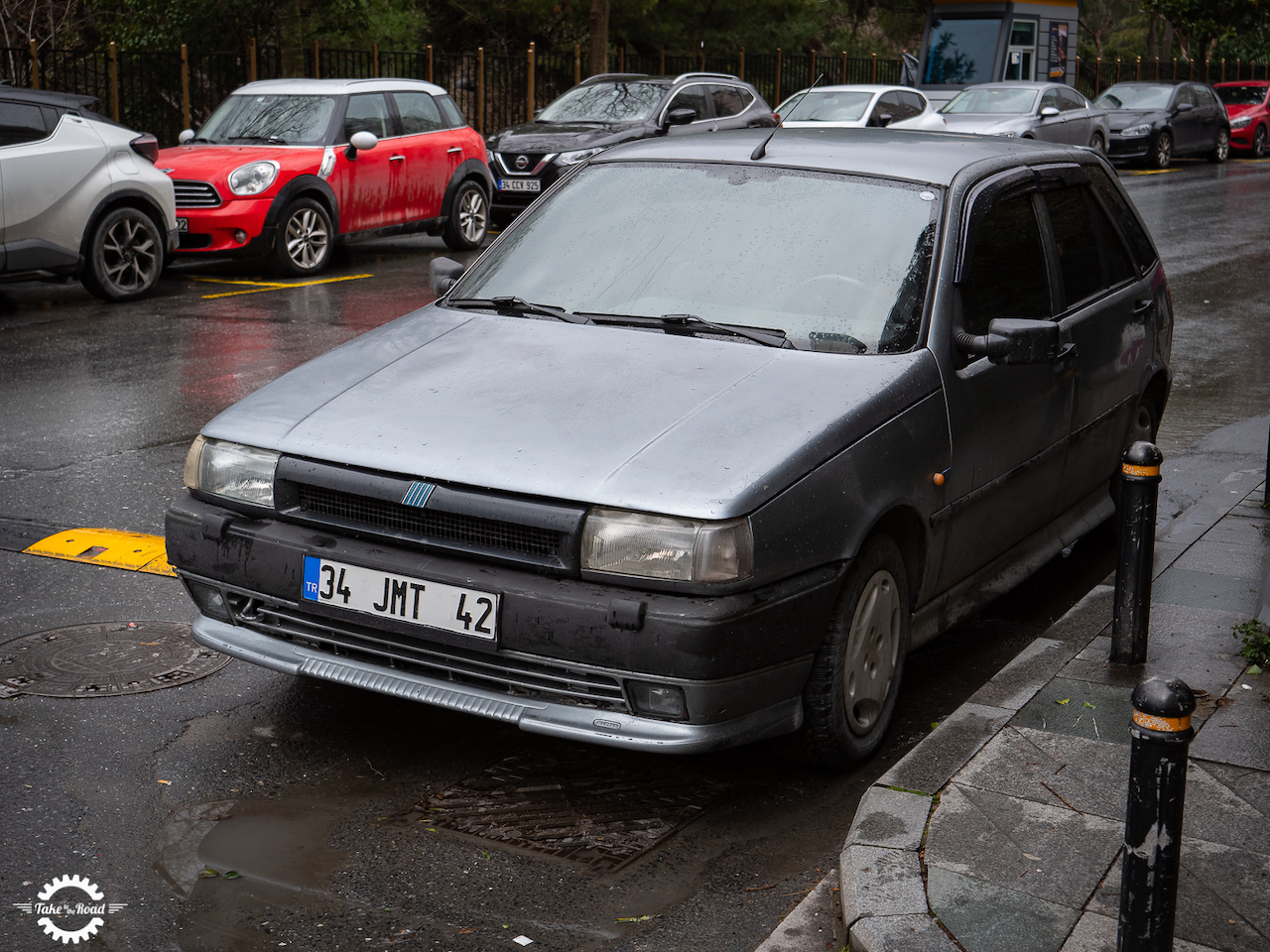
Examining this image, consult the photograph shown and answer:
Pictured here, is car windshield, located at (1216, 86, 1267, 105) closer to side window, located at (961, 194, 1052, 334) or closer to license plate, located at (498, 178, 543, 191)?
license plate, located at (498, 178, 543, 191)

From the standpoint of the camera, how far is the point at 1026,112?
2492cm

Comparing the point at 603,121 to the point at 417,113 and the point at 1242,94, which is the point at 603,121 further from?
the point at 1242,94

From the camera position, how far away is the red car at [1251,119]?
34.5 m

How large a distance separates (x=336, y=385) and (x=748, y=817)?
1.70 m

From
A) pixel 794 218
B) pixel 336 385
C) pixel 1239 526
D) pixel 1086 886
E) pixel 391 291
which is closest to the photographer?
pixel 1086 886

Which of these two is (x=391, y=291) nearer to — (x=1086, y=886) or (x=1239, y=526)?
(x=1239, y=526)

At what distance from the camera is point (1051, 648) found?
191 inches

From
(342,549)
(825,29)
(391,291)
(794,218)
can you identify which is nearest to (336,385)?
(342,549)

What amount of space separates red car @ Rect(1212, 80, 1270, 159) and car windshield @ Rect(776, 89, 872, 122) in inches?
577

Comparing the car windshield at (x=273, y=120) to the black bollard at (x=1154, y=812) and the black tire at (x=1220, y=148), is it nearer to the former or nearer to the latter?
the black bollard at (x=1154, y=812)

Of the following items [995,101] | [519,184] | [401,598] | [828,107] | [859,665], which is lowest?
[859,665]

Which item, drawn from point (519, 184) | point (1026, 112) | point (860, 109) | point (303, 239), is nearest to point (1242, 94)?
point (1026, 112)

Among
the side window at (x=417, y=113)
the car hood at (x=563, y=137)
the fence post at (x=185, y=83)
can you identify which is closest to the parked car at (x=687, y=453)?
the side window at (x=417, y=113)

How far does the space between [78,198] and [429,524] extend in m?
8.94
